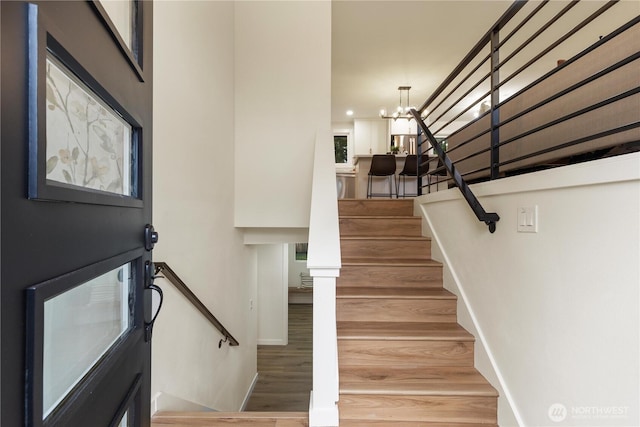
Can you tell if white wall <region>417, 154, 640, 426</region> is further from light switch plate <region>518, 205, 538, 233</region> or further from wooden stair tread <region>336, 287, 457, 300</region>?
wooden stair tread <region>336, 287, 457, 300</region>

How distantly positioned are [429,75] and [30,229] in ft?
20.2

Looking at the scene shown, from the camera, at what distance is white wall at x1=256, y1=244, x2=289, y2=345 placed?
542cm

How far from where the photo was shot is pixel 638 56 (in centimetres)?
100

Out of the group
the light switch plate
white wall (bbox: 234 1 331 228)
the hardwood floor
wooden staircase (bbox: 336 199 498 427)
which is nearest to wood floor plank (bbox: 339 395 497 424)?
wooden staircase (bbox: 336 199 498 427)

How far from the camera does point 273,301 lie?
5473 mm

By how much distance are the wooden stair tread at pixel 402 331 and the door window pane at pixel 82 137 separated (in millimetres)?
1512

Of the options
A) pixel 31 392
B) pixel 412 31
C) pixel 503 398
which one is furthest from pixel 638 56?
pixel 412 31

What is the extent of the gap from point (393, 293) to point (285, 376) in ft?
9.73

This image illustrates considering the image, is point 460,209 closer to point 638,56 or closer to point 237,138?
point 638,56

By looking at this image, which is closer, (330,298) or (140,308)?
(140,308)

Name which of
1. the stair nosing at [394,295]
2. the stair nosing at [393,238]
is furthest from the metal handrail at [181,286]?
the stair nosing at [393,238]

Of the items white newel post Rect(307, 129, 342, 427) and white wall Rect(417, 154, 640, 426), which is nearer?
white wall Rect(417, 154, 640, 426)

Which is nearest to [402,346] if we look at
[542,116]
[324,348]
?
[324,348]

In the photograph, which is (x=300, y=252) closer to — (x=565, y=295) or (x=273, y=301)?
(x=273, y=301)
